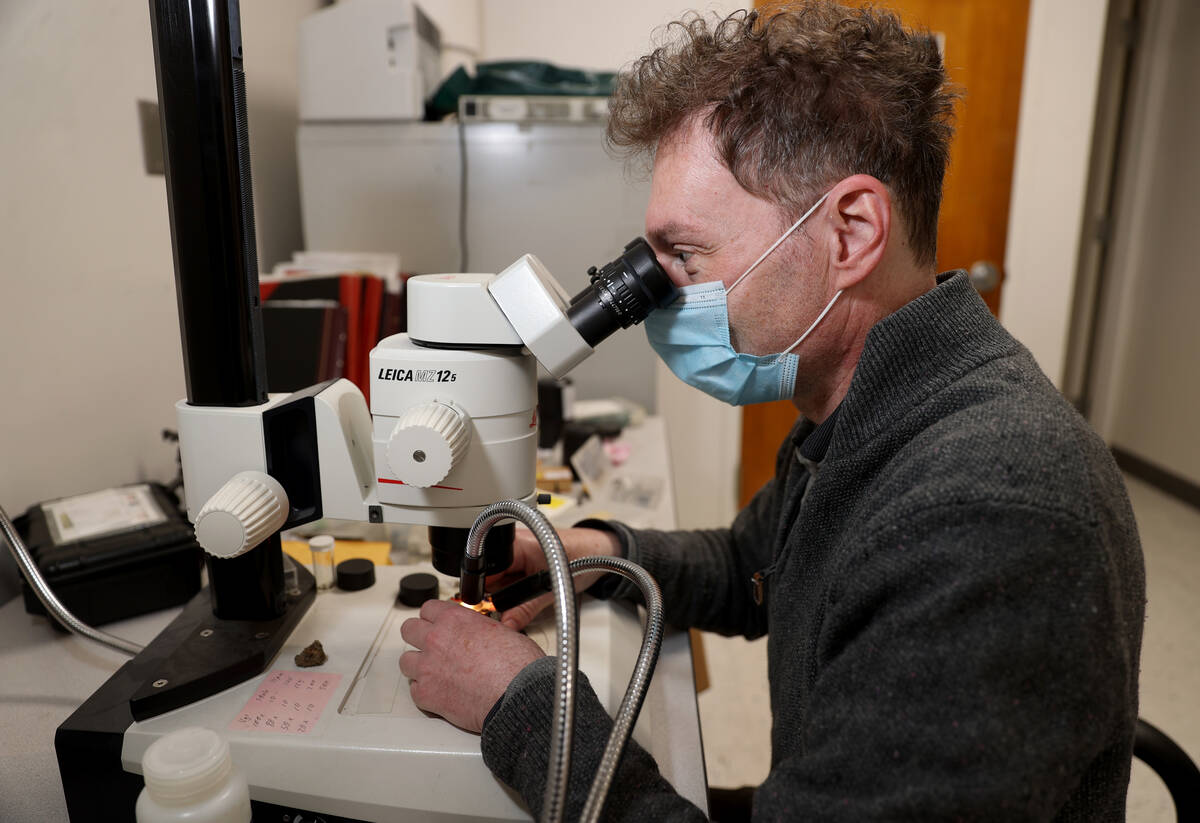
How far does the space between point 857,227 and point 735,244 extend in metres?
0.12

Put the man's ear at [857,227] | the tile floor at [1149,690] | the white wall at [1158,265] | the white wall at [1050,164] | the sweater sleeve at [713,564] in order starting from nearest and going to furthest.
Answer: the man's ear at [857,227]
the sweater sleeve at [713,564]
the tile floor at [1149,690]
the white wall at [1050,164]
the white wall at [1158,265]

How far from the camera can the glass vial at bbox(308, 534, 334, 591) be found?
2.92 ft

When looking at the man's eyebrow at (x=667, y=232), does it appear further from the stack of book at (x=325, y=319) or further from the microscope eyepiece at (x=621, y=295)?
the stack of book at (x=325, y=319)

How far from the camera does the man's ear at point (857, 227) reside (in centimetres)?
74

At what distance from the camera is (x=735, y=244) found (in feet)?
2.57

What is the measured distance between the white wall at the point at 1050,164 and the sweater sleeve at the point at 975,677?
240 centimetres

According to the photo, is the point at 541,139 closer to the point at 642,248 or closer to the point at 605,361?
the point at 605,361

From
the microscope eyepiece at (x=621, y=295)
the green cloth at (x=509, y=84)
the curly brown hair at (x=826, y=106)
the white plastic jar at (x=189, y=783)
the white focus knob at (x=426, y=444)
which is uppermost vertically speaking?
the green cloth at (x=509, y=84)

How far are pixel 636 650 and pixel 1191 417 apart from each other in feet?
11.3

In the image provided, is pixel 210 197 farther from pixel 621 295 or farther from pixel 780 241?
pixel 780 241

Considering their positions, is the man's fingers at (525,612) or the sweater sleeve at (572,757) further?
the man's fingers at (525,612)

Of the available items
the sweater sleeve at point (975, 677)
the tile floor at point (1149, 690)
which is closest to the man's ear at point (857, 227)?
the sweater sleeve at point (975, 677)

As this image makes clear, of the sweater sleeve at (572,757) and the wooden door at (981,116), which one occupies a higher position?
the wooden door at (981,116)

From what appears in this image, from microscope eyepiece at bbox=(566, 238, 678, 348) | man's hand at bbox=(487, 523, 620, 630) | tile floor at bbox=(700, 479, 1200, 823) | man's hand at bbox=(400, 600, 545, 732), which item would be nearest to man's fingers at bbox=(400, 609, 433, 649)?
man's hand at bbox=(400, 600, 545, 732)
